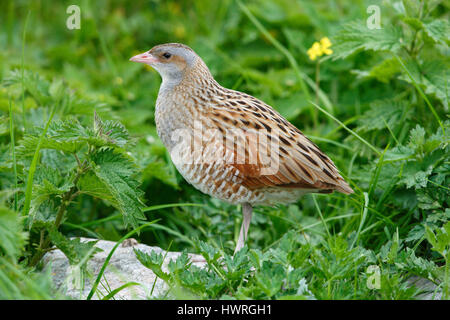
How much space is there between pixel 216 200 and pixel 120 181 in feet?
4.31

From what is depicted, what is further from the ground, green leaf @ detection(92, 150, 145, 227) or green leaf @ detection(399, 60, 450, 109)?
green leaf @ detection(399, 60, 450, 109)

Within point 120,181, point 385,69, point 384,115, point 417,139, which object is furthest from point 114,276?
point 385,69

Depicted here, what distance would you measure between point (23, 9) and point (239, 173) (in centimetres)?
519

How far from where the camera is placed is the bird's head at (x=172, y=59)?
416cm

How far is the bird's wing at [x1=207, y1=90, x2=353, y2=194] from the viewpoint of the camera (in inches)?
150

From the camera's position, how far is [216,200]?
470 cm

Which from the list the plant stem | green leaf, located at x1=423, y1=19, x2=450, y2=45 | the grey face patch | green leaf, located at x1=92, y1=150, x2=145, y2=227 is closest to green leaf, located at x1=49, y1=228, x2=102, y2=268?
the plant stem

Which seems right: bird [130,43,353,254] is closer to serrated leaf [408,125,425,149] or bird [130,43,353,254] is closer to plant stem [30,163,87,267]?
serrated leaf [408,125,425,149]

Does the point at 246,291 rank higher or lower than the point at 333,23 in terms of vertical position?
lower

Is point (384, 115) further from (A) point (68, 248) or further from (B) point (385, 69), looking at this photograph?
(A) point (68, 248)

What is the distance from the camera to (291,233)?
3.45 m

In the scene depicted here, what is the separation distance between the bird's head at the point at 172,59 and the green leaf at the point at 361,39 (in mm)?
1109
